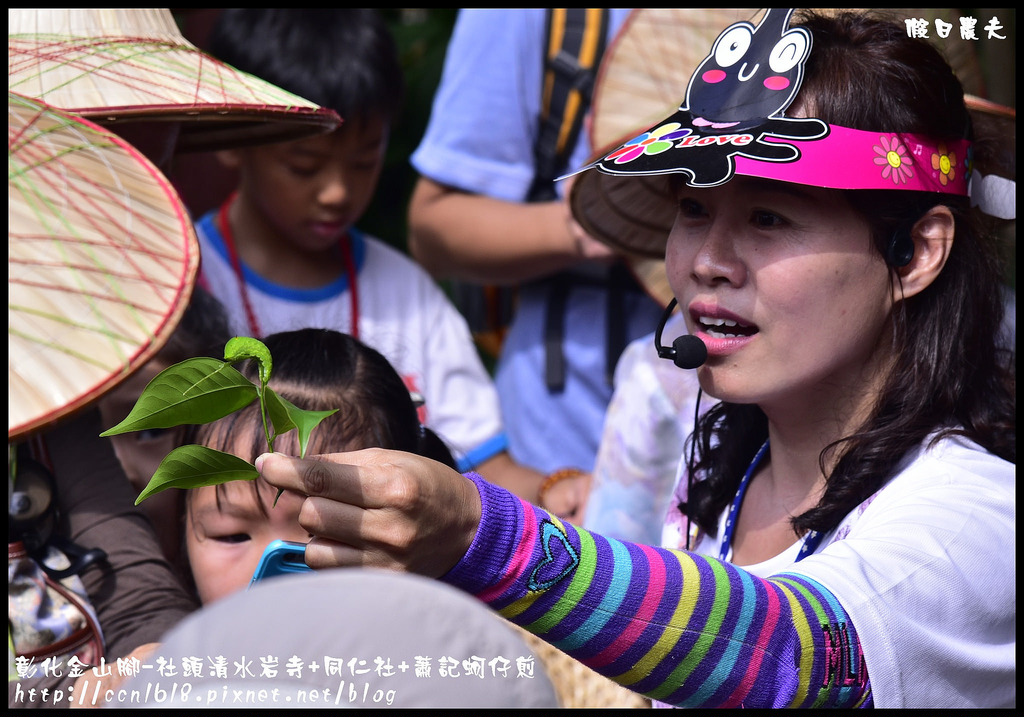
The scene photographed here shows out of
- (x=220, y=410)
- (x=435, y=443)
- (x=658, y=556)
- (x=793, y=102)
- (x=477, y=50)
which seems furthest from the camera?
(x=477, y=50)

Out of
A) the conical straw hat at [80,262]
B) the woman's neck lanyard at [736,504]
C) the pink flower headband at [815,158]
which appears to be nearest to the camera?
the conical straw hat at [80,262]

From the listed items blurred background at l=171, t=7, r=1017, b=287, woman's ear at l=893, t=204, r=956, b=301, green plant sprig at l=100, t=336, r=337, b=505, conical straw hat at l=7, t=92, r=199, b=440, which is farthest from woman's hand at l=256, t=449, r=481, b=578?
blurred background at l=171, t=7, r=1017, b=287

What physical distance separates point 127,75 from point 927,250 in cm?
100

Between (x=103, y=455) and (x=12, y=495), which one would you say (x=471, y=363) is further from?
(x=12, y=495)

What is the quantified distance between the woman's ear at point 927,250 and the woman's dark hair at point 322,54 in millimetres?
1145

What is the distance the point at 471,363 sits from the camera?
84.0 inches

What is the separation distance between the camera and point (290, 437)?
4.15 feet

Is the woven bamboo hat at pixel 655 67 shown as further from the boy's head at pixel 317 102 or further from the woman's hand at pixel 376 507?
the woman's hand at pixel 376 507

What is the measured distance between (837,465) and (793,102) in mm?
422

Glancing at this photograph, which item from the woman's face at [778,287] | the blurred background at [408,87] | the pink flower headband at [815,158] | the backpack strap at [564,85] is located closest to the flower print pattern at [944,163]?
the pink flower headband at [815,158]

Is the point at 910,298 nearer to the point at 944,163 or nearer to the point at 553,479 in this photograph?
the point at 944,163

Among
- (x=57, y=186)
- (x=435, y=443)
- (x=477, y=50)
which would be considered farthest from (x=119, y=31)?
(x=477, y=50)

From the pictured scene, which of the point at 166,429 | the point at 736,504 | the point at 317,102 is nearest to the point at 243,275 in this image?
the point at 317,102

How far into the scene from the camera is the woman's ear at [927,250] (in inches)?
47.3
